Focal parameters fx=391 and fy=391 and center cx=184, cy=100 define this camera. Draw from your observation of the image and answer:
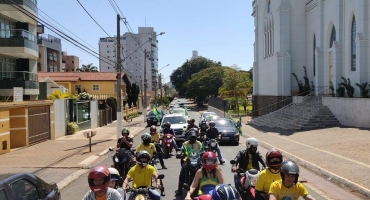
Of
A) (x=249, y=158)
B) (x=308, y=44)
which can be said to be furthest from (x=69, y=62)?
(x=249, y=158)

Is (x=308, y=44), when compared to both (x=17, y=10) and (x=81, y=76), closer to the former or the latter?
(x=17, y=10)

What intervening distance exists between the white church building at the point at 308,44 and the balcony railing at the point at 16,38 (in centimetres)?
2296

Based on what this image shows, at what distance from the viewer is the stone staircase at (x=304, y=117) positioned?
27641 millimetres

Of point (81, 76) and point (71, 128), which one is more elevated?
point (81, 76)

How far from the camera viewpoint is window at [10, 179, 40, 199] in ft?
18.4

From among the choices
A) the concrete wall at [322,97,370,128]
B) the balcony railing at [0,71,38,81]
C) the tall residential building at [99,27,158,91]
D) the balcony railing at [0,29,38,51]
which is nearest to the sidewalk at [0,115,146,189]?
the balcony railing at [0,71,38,81]

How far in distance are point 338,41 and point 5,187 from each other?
28721 millimetres

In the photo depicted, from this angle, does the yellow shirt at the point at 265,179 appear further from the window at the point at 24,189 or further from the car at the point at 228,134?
the car at the point at 228,134

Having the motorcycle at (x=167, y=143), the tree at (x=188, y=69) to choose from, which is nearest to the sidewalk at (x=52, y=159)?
the motorcycle at (x=167, y=143)

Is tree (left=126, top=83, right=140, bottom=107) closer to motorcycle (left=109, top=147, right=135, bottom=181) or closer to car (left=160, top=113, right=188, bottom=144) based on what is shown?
car (left=160, top=113, right=188, bottom=144)

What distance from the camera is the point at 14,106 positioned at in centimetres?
1994

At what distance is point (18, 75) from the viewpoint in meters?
31.2

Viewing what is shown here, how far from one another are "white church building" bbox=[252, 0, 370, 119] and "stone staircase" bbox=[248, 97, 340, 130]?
2.37 metres

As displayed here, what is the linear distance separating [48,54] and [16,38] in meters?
51.8
